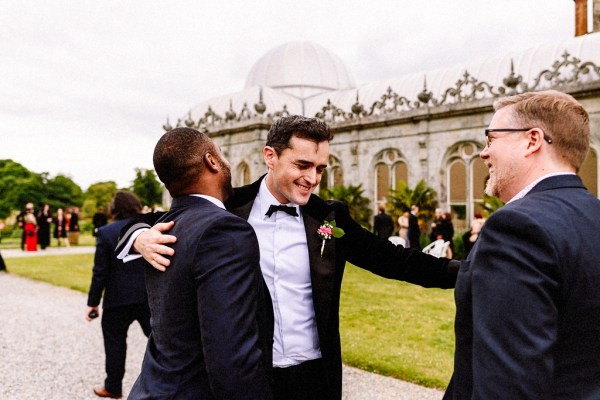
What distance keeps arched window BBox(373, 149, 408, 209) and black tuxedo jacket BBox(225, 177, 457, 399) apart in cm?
1710

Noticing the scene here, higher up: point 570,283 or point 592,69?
point 592,69

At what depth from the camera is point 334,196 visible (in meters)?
20.1

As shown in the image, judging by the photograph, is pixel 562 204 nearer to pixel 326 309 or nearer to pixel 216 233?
pixel 216 233

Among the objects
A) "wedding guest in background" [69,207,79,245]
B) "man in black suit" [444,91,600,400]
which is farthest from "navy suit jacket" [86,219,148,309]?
"wedding guest in background" [69,207,79,245]

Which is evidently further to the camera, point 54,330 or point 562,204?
point 54,330

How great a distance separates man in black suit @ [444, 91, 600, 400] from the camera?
4.63 feet

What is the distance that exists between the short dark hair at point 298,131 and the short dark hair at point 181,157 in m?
0.67

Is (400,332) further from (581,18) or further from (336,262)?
(581,18)

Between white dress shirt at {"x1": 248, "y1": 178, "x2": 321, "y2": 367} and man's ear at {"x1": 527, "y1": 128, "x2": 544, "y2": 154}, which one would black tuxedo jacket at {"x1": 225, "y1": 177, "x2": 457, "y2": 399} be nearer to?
white dress shirt at {"x1": 248, "y1": 178, "x2": 321, "y2": 367}

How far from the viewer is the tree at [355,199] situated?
1992 centimetres

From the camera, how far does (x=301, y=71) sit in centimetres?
3033

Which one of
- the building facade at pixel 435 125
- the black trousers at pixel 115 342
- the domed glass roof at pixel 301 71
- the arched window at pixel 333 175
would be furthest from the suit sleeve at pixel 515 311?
the domed glass roof at pixel 301 71

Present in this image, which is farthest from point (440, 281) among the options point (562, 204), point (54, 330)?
point (54, 330)

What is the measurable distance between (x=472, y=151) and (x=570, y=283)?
57.8ft
